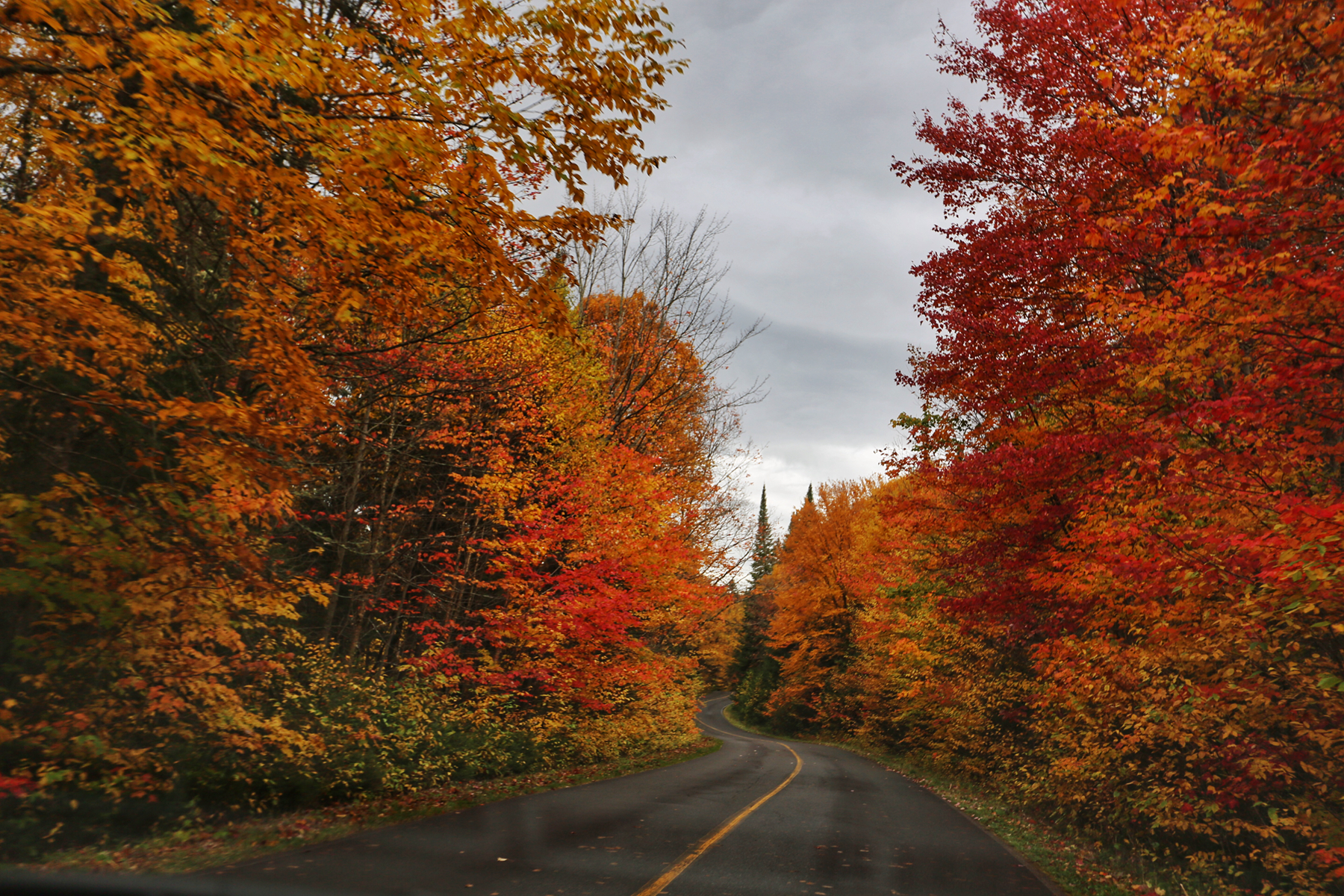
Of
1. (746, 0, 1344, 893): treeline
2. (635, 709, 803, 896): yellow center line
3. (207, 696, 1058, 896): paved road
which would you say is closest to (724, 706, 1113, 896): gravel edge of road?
(207, 696, 1058, 896): paved road

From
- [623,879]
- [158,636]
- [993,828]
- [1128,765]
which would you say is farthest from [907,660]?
[158,636]

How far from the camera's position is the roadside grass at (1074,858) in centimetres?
760

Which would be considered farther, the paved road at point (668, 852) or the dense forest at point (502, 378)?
the paved road at point (668, 852)

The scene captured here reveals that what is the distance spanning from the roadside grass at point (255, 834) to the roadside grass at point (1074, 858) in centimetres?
731

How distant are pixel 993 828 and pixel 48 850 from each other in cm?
1186

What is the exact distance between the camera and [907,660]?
21984 mm

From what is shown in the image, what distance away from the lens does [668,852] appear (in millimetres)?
7535

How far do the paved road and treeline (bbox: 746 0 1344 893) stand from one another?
220cm

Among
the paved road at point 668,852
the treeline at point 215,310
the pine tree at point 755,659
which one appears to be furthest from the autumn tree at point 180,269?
the pine tree at point 755,659

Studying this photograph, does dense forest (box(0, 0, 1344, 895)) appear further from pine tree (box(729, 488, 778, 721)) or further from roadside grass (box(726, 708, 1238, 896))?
pine tree (box(729, 488, 778, 721))

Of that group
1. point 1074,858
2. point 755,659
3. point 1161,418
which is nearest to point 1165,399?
point 1161,418

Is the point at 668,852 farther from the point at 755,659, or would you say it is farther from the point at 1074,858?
the point at 755,659

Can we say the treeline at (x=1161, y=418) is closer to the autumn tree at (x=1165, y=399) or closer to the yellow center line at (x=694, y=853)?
the autumn tree at (x=1165, y=399)

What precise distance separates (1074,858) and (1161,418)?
18.4 feet
